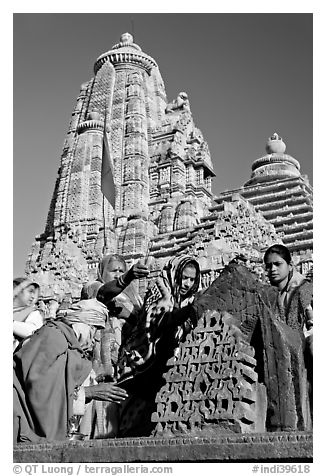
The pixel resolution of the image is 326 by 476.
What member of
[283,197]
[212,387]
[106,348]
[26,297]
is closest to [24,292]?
[26,297]

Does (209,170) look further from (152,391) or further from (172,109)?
(152,391)

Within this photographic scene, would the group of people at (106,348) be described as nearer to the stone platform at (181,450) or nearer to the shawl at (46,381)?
the shawl at (46,381)

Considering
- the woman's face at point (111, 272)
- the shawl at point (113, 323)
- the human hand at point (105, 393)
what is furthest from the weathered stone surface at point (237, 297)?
the woman's face at point (111, 272)

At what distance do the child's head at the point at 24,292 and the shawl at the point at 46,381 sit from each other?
26.5 inches

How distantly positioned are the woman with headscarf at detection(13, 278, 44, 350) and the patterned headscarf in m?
0.26

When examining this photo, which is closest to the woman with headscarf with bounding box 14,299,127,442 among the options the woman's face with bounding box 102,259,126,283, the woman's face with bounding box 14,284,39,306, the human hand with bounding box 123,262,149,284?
the woman's face with bounding box 14,284,39,306

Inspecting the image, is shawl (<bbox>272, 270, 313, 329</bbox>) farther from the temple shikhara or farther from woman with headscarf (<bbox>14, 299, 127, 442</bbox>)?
woman with headscarf (<bbox>14, 299, 127, 442</bbox>)

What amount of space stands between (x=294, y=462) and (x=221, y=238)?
2088cm

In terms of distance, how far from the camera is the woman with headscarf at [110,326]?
557 centimetres

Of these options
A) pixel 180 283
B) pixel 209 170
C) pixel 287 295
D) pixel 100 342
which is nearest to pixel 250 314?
pixel 287 295

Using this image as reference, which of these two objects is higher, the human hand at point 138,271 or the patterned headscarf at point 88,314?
the human hand at point 138,271

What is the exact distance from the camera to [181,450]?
3.73 metres

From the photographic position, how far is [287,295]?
16.5 feet

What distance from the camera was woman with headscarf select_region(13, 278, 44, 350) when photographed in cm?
530
